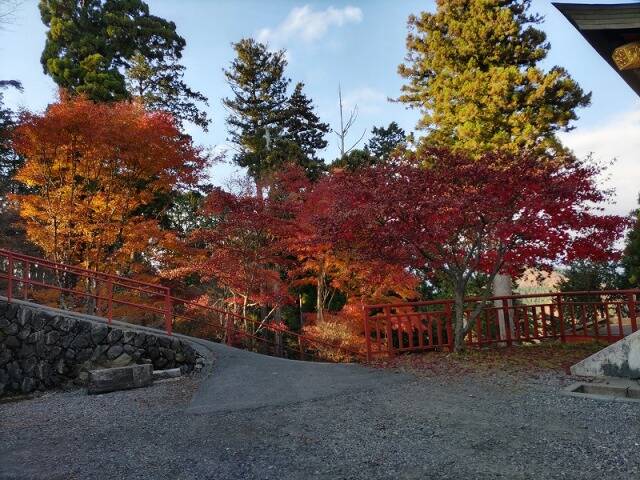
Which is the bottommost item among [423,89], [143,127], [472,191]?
[472,191]

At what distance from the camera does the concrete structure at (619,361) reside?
586 centimetres

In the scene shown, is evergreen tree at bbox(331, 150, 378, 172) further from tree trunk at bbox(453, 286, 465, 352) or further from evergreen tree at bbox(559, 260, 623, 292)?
tree trunk at bbox(453, 286, 465, 352)

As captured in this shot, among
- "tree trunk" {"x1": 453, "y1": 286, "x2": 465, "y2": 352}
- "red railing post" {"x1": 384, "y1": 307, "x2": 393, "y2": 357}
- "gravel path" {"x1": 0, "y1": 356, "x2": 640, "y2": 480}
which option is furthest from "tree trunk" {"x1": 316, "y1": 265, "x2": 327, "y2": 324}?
"gravel path" {"x1": 0, "y1": 356, "x2": 640, "y2": 480}

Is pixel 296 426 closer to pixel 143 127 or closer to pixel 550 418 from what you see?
pixel 550 418

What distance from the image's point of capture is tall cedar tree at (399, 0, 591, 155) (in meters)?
13.8

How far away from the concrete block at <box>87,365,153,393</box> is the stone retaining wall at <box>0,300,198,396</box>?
73 centimetres

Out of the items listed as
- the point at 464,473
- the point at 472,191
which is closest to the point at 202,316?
the point at 472,191

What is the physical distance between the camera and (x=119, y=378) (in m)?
7.08

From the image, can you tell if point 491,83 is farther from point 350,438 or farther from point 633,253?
point 350,438

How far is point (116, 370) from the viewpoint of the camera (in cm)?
710

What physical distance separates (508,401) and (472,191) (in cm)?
356

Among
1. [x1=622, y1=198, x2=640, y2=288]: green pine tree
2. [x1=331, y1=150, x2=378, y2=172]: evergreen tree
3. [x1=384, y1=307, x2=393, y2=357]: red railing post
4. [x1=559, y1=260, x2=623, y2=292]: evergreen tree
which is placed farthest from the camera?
[x1=331, y1=150, x2=378, y2=172]: evergreen tree

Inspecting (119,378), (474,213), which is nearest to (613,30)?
(474,213)

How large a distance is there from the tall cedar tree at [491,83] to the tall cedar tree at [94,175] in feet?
29.9
